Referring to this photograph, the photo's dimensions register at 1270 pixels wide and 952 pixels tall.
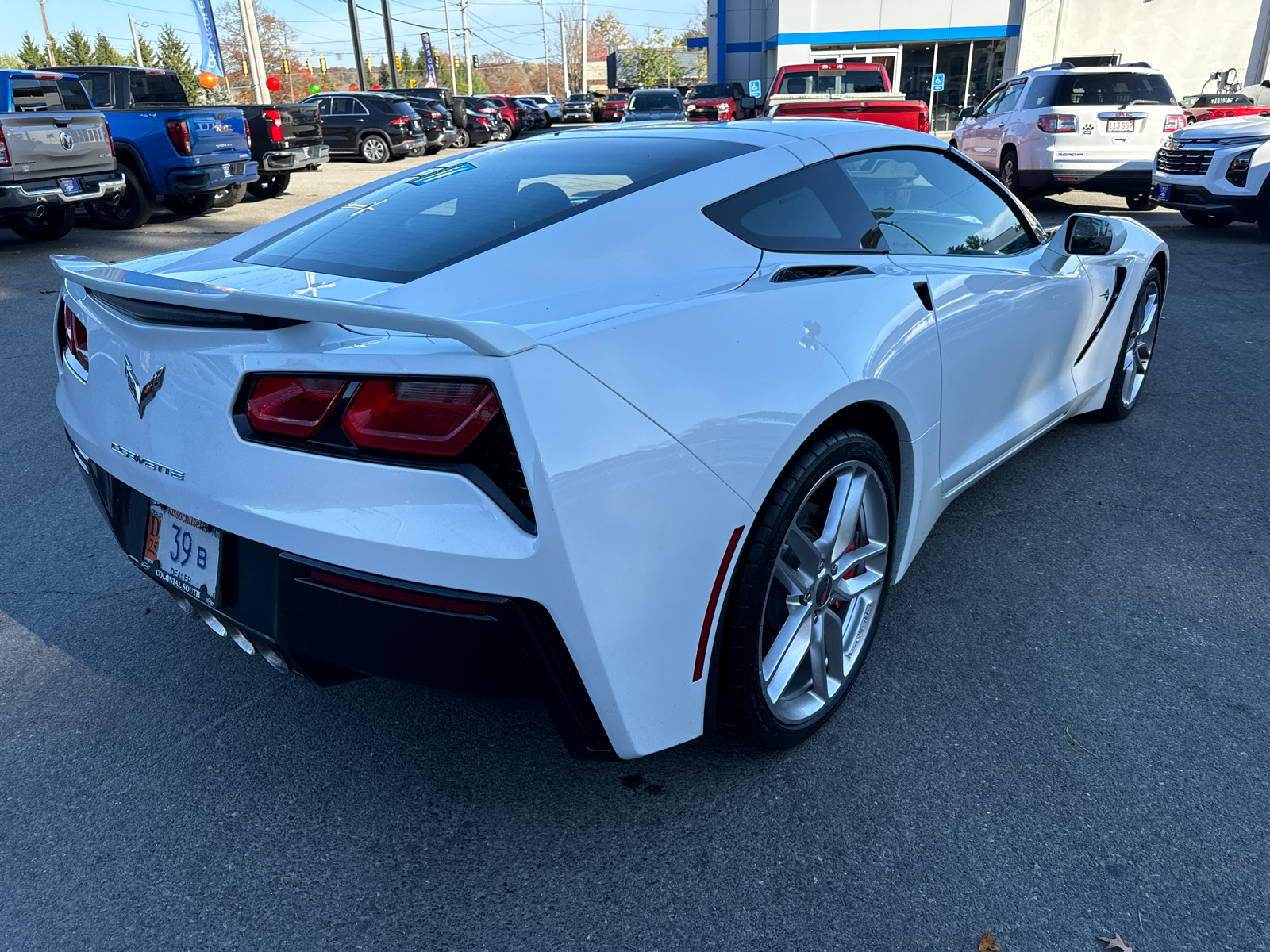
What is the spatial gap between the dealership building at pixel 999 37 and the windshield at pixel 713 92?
11.4 feet

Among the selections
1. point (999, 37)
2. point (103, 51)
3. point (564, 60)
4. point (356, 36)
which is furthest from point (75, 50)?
point (999, 37)

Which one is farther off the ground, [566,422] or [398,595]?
[566,422]

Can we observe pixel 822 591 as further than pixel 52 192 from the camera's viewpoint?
No

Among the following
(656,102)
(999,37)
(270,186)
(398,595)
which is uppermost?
(999,37)

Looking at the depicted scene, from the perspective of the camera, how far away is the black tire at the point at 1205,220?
405 inches

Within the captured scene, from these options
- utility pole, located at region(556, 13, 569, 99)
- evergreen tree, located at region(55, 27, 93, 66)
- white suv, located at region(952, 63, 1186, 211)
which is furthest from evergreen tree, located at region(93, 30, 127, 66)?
white suv, located at region(952, 63, 1186, 211)

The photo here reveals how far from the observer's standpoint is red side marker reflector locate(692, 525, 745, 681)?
1857 millimetres

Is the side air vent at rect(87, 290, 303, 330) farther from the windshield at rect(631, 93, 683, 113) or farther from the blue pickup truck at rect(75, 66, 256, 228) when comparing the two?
the windshield at rect(631, 93, 683, 113)

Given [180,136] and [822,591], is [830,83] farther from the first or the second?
[822,591]

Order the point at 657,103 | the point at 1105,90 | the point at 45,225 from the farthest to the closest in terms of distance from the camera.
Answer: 1. the point at 657,103
2. the point at 1105,90
3. the point at 45,225

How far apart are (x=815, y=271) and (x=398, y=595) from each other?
1269mm

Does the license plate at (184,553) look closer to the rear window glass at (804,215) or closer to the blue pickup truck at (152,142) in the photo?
the rear window glass at (804,215)

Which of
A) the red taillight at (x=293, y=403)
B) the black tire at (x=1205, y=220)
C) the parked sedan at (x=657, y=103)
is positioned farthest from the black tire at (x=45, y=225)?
the parked sedan at (x=657, y=103)

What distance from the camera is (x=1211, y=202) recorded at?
959 cm
